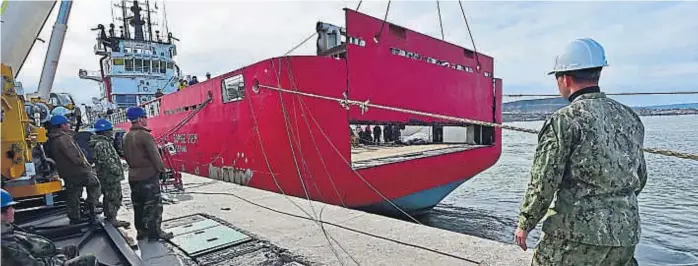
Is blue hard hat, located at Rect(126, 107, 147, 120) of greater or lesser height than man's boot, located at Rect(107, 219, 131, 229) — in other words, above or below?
above

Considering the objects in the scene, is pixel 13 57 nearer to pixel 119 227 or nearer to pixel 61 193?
pixel 119 227

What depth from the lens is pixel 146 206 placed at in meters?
3.64

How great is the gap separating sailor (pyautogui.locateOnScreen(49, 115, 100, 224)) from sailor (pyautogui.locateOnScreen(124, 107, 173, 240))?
0.74m

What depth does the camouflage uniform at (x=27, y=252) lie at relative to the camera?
6.15 feet

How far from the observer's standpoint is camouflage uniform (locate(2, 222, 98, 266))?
187cm

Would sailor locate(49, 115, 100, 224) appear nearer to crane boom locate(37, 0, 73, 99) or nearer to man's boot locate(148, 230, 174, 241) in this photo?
man's boot locate(148, 230, 174, 241)

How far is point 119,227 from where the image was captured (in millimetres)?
4172

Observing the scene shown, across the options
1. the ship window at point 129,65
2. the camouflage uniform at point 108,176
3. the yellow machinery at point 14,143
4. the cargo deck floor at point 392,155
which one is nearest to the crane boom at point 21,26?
the yellow machinery at point 14,143

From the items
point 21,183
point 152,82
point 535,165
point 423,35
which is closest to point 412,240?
point 535,165

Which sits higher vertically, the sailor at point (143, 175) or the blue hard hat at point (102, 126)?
the blue hard hat at point (102, 126)

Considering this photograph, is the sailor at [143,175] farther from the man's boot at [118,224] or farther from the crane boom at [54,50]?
the crane boom at [54,50]

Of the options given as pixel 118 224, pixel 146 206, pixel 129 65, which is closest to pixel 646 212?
pixel 146 206

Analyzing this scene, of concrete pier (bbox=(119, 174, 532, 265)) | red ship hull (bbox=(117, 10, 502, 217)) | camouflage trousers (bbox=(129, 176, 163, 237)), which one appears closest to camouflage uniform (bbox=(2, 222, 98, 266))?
concrete pier (bbox=(119, 174, 532, 265))

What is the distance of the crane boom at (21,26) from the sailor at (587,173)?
3297 millimetres
